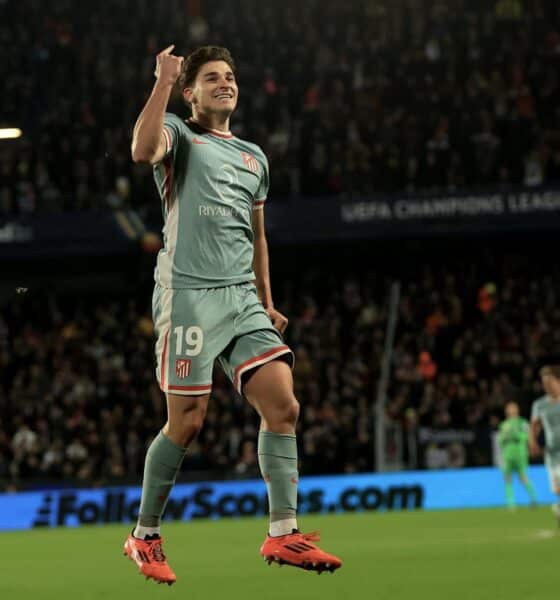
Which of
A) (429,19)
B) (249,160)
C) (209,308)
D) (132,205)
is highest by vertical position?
(429,19)

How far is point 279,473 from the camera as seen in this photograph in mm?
5590

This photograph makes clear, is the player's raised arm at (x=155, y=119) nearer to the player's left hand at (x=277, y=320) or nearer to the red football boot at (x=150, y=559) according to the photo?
the player's left hand at (x=277, y=320)

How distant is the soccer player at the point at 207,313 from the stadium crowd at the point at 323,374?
49.1 ft

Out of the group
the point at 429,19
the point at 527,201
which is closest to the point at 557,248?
the point at 527,201

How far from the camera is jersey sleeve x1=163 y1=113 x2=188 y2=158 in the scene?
5.51 metres

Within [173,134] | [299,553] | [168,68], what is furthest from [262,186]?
[299,553]

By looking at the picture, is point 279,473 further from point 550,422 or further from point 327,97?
point 327,97

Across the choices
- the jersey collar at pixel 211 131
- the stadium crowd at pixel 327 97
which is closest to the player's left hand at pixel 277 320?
the jersey collar at pixel 211 131

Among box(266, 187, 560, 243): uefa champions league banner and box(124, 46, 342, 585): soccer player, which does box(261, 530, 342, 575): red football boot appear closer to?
box(124, 46, 342, 585): soccer player

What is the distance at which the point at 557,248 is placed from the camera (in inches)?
1121

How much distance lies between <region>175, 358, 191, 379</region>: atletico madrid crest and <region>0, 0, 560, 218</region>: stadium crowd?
18.8 m

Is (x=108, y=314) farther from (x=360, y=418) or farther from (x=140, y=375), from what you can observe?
(x=360, y=418)

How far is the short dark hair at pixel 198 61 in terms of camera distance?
580cm

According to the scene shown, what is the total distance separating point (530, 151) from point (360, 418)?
6.56 meters
